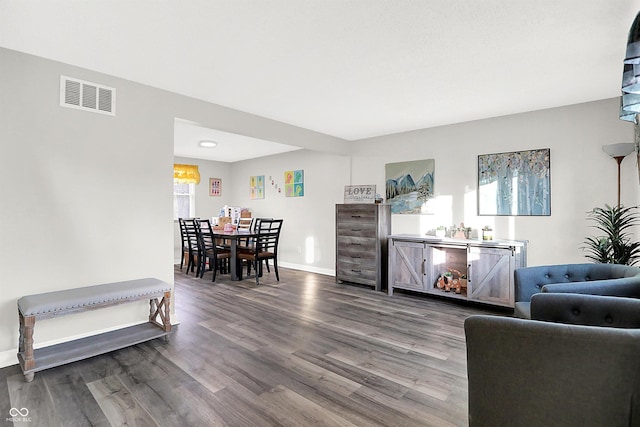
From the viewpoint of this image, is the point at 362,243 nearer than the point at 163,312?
No

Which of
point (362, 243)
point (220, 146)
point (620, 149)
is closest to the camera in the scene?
point (620, 149)

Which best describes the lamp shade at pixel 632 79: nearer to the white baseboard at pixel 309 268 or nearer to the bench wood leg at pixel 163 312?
the bench wood leg at pixel 163 312

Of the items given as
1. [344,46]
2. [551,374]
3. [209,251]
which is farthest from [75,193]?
[551,374]

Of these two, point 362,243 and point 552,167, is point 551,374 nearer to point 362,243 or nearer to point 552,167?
point 552,167

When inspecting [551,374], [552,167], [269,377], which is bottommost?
[269,377]

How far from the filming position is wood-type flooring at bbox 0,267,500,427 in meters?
1.93

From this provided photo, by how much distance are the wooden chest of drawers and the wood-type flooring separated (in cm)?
127

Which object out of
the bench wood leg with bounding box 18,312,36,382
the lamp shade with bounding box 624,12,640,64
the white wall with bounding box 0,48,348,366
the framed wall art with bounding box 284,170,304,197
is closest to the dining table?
the framed wall art with bounding box 284,170,304,197

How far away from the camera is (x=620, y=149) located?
130 inches

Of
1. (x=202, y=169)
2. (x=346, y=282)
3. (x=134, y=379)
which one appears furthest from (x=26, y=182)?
(x=202, y=169)

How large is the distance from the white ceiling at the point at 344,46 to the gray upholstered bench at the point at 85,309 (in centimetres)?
191

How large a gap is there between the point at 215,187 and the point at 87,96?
5.23 metres

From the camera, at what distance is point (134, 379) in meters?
2.35

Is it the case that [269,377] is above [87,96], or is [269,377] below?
below
